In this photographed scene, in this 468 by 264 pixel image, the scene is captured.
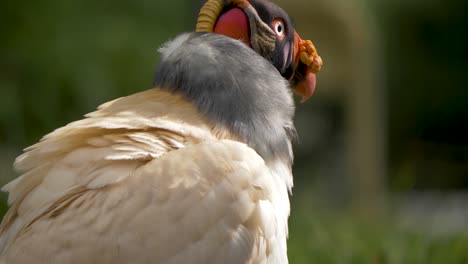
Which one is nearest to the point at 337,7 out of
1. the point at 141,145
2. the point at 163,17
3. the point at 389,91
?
the point at 163,17

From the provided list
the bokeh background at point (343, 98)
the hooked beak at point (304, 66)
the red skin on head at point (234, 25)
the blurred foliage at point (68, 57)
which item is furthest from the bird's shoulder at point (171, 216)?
the blurred foliage at point (68, 57)

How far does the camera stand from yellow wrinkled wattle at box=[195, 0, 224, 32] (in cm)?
366

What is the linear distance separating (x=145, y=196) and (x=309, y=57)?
1150 millimetres

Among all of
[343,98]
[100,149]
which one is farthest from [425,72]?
[100,149]

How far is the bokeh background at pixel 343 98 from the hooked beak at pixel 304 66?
0.45m

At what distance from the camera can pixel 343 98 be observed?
1077 centimetres

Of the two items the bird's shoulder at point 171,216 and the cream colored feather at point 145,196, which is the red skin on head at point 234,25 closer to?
the cream colored feather at point 145,196

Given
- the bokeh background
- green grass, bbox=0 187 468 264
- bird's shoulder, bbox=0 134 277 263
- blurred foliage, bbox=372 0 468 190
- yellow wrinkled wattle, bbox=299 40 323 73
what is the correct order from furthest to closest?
blurred foliage, bbox=372 0 468 190
the bokeh background
green grass, bbox=0 187 468 264
yellow wrinkled wattle, bbox=299 40 323 73
bird's shoulder, bbox=0 134 277 263

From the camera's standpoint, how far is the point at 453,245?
495cm

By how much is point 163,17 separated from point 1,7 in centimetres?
186

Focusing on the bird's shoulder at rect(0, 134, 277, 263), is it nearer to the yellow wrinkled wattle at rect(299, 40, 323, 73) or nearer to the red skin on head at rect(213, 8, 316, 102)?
the red skin on head at rect(213, 8, 316, 102)

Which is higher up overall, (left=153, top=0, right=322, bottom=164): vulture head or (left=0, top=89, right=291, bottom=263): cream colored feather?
(left=153, top=0, right=322, bottom=164): vulture head

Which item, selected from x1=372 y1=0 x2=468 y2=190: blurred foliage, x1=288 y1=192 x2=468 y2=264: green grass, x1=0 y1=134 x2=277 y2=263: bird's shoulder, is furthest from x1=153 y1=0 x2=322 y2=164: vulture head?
x1=372 y1=0 x2=468 y2=190: blurred foliage

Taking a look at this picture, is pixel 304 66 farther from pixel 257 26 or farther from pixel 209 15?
pixel 209 15
